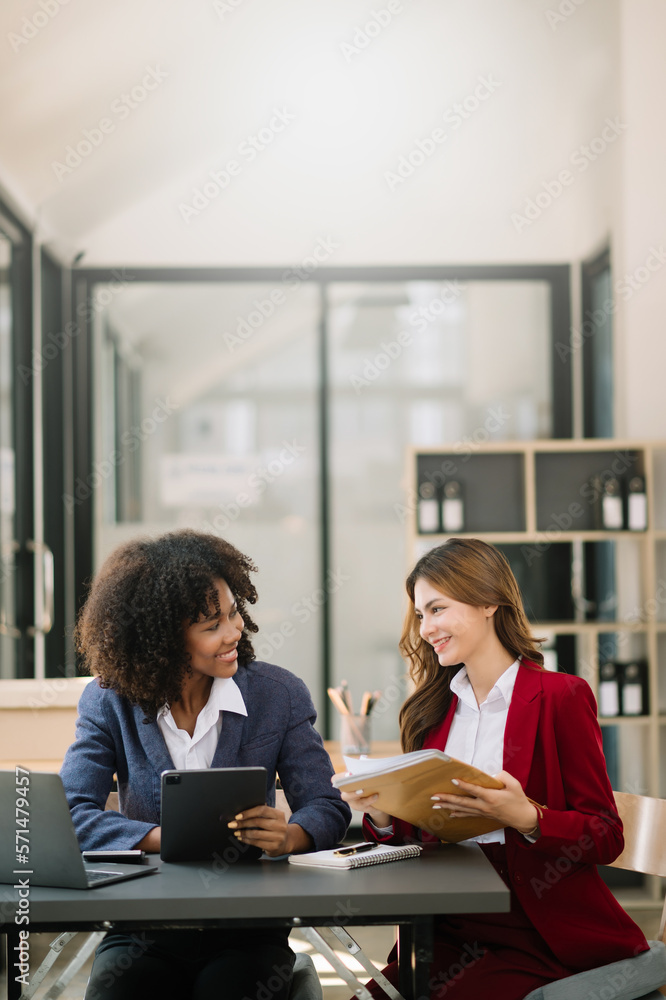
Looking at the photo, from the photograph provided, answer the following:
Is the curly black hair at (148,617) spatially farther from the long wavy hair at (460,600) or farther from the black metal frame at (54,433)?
the black metal frame at (54,433)

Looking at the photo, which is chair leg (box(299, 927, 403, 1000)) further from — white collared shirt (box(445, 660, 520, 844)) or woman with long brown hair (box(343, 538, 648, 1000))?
white collared shirt (box(445, 660, 520, 844))

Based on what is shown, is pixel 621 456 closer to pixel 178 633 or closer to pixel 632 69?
pixel 632 69

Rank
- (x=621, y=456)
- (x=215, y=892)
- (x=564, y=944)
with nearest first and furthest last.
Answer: (x=215, y=892), (x=564, y=944), (x=621, y=456)

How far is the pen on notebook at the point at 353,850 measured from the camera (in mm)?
1661

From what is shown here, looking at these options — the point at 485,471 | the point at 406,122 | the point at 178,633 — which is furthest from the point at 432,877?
the point at 406,122

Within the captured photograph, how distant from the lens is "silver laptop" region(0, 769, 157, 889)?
4.80 feet

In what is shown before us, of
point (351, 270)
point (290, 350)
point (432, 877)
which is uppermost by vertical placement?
point (351, 270)

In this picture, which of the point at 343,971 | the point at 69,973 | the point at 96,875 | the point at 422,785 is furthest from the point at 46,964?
the point at 422,785

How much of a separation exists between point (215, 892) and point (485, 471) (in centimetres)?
320

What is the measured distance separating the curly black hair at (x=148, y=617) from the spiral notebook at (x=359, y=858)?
17.1 inches

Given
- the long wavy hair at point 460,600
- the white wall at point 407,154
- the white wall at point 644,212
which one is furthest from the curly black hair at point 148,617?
the white wall at point 407,154

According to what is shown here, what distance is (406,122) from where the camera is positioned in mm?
4852

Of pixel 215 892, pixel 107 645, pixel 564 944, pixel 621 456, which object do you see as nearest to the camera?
pixel 215 892

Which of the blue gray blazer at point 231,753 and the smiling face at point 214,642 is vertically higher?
the smiling face at point 214,642
